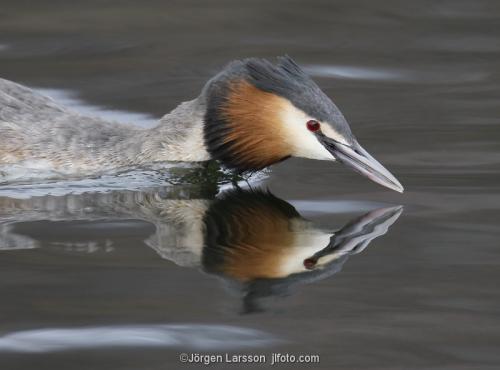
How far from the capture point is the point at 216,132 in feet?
25.8

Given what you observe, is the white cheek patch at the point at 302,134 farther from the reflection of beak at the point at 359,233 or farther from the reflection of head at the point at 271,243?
the reflection of beak at the point at 359,233

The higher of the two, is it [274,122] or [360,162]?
[274,122]

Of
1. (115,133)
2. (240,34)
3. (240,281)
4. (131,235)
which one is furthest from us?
(240,34)

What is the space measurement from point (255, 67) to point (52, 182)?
145 cm

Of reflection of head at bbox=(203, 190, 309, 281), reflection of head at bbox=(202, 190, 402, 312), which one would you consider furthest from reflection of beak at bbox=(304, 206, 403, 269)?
reflection of head at bbox=(203, 190, 309, 281)

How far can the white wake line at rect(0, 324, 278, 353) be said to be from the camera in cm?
527

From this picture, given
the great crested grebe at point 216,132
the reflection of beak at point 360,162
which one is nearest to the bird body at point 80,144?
the great crested grebe at point 216,132

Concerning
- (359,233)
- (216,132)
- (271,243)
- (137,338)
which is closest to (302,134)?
(216,132)

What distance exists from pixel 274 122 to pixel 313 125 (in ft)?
0.94

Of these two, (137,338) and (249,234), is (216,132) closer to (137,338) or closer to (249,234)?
(249,234)

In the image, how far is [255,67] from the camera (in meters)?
7.72

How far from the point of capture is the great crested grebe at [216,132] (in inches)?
300

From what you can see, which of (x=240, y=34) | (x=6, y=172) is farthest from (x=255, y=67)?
(x=240, y=34)

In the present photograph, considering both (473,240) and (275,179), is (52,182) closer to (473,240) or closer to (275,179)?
(275,179)
